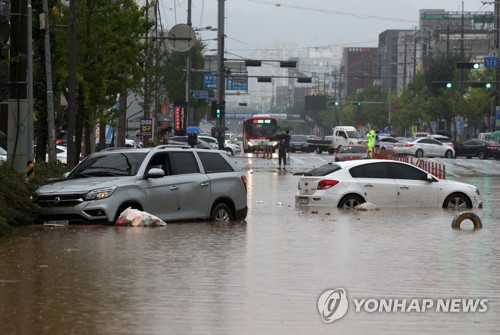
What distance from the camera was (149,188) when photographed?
2252cm

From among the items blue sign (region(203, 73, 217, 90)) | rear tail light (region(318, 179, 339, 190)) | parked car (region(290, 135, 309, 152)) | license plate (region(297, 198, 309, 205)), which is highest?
blue sign (region(203, 73, 217, 90))

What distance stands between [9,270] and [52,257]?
5.42 ft

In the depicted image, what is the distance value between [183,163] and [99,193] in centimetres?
243

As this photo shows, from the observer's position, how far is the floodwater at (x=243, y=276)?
1146 cm

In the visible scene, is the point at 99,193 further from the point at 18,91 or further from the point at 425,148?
the point at 425,148

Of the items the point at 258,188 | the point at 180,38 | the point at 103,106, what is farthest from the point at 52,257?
the point at 180,38

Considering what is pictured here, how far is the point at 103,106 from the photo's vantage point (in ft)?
127

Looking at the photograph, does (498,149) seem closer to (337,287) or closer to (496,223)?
(496,223)

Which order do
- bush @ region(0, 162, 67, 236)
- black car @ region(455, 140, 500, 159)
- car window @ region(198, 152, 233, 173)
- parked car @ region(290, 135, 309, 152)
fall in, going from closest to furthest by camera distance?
bush @ region(0, 162, 67, 236) < car window @ region(198, 152, 233, 173) < black car @ region(455, 140, 500, 159) < parked car @ region(290, 135, 309, 152)

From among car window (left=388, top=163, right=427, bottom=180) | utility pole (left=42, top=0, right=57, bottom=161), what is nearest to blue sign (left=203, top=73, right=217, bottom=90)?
utility pole (left=42, top=0, right=57, bottom=161)

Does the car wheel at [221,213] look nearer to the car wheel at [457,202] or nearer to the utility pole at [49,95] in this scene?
the car wheel at [457,202]
